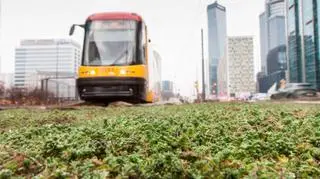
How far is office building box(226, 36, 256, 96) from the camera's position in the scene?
161750 mm

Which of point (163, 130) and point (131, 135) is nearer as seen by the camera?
point (131, 135)

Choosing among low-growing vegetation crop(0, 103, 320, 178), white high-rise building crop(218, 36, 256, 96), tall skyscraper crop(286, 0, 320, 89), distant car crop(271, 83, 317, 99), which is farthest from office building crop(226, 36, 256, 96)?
low-growing vegetation crop(0, 103, 320, 178)

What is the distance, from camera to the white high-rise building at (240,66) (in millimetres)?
161750

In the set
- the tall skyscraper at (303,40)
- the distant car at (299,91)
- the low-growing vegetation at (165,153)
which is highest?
the tall skyscraper at (303,40)

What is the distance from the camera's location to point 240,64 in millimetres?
164250

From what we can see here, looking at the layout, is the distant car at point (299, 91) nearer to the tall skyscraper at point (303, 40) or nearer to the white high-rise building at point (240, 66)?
the tall skyscraper at point (303, 40)

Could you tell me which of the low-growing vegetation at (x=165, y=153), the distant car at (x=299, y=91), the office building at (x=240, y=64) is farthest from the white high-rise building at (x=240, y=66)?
the low-growing vegetation at (x=165, y=153)

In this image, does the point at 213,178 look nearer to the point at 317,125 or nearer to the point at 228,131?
the point at 228,131

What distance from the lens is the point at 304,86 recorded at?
34.4m

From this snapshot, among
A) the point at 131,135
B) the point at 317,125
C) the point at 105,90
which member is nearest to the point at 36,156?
the point at 131,135

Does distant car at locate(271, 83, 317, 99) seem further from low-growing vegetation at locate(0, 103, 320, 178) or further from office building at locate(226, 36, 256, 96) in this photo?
office building at locate(226, 36, 256, 96)

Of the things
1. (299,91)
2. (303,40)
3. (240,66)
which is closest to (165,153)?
(299,91)

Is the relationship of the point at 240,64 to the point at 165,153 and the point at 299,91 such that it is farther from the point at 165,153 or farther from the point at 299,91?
the point at 165,153

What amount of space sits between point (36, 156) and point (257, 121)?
113 inches
